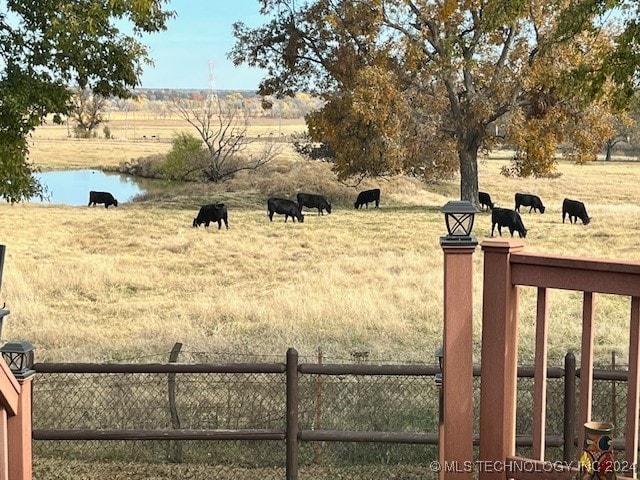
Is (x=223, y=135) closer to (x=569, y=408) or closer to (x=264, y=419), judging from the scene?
(x=264, y=419)

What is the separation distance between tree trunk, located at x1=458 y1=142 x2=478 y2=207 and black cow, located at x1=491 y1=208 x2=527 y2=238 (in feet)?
6.49

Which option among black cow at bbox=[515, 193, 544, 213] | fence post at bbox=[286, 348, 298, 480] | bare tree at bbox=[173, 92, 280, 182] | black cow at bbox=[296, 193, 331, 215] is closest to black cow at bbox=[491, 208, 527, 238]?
black cow at bbox=[515, 193, 544, 213]

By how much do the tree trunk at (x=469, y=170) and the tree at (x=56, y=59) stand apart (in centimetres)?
940

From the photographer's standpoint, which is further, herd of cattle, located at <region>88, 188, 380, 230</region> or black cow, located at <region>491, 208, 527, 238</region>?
herd of cattle, located at <region>88, 188, 380, 230</region>

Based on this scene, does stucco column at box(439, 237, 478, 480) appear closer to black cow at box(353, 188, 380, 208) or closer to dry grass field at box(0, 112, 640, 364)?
dry grass field at box(0, 112, 640, 364)

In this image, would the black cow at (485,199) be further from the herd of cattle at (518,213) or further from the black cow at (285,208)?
the black cow at (285,208)

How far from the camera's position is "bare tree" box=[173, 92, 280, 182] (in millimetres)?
20750

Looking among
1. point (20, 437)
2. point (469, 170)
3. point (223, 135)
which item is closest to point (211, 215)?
point (469, 170)

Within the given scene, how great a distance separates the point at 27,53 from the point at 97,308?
319cm

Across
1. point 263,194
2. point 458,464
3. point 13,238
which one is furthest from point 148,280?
point 458,464

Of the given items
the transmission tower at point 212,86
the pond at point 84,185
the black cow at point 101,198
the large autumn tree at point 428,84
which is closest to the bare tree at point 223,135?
the transmission tower at point 212,86

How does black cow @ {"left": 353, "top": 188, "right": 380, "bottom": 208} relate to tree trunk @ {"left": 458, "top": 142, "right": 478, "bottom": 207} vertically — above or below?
below

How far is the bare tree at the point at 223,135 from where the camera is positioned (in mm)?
20750

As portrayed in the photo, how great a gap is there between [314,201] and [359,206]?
3.58 feet
